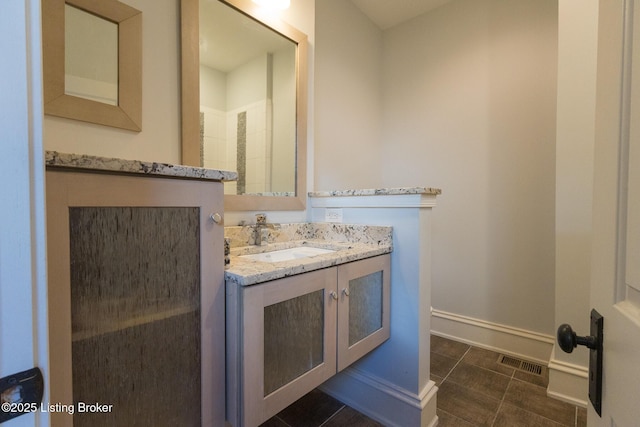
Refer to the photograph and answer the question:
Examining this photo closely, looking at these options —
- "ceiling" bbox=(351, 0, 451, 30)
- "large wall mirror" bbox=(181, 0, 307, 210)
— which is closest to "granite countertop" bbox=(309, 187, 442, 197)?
"large wall mirror" bbox=(181, 0, 307, 210)

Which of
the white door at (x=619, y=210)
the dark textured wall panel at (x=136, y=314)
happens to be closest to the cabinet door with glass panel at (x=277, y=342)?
the dark textured wall panel at (x=136, y=314)

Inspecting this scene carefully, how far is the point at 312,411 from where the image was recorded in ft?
5.09

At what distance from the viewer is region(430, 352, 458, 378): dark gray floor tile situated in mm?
1895

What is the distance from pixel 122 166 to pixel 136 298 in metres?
0.34

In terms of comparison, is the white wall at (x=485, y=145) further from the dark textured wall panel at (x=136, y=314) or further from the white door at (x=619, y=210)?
the dark textured wall panel at (x=136, y=314)

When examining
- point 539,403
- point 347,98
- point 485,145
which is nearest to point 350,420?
point 539,403

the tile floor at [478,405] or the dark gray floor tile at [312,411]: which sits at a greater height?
the tile floor at [478,405]

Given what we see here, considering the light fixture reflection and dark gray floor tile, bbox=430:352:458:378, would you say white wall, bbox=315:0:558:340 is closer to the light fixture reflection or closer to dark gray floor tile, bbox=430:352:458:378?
dark gray floor tile, bbox=430:352:458:378

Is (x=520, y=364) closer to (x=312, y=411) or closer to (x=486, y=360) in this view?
(x=486, y=360)

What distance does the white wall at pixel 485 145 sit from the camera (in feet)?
6.54

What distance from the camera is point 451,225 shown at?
2.39 meters

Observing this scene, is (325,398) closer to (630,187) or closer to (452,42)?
(630,187)

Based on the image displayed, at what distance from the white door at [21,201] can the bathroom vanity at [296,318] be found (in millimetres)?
527

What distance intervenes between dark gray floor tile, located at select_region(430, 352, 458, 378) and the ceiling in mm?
2908
